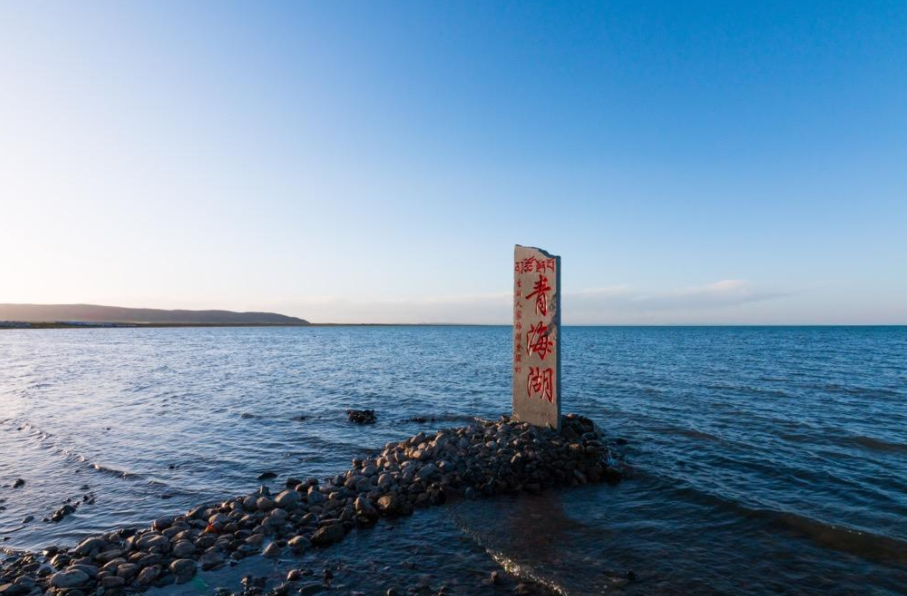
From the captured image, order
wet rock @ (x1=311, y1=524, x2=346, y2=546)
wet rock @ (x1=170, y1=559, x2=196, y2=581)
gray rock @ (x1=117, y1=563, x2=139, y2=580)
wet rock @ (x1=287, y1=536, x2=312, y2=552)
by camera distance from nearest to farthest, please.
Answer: gray rock @ (x1=117, y1=563, x2=139, y2=580)
wet rock @ (x1=170, y1=559, x2=196, y2=581)
wet rock @ (x1=287, y1=536, x2=312, y2=552)
wet rock @ (x1=311, y1=524, x2=346, y2=546)

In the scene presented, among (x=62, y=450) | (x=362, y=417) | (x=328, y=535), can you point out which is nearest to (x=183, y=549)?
(x=328, y=535)

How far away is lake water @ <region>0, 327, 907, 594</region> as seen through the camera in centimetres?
802

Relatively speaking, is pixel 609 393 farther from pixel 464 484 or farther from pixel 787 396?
pixel 464 484

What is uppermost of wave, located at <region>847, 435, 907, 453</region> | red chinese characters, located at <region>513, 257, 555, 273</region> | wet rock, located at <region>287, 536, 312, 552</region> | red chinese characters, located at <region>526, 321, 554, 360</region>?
red chinese characters, located at <region>513, 257, 555, 273</region>

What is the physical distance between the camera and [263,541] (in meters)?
8.61

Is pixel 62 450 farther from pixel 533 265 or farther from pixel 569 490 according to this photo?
pixel 533 265

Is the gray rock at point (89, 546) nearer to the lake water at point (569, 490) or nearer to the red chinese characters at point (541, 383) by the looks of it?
the lake water at point (569, 490)

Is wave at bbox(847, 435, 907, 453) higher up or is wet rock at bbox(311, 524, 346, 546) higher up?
wave at bbox(847, 435, 907, 453)

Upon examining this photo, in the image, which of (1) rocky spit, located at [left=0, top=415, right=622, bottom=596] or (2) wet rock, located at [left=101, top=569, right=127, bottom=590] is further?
(1) rocky spit, located at [left=0, top=415, right=622, bottom=596]

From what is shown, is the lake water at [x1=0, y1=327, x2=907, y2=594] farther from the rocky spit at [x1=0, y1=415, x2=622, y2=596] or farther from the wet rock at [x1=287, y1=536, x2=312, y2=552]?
the rocky spit at [x1=0, y1=415, x2=622, y2=596]

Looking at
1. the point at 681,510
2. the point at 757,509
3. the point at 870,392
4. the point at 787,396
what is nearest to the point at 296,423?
the point at 681,510

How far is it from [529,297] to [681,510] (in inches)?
262

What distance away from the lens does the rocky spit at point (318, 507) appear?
7.45 metres

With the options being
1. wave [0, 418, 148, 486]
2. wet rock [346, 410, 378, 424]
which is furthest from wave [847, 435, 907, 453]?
wave [0, 418, 148, 486]
